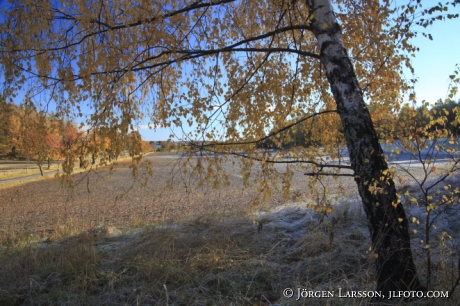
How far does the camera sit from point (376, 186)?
2.94 meters

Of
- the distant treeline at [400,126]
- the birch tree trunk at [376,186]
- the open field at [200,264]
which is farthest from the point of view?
the open field at [200,264]

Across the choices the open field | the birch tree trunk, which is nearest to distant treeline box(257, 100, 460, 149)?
the birch tree trunk

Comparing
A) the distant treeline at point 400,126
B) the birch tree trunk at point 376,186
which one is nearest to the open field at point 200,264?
the birch tree trunk at point 376,186

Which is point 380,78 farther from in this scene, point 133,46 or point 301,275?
point 133,46

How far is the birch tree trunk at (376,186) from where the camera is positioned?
115 inches

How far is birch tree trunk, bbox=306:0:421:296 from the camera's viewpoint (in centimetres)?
293

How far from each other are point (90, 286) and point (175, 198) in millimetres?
8146

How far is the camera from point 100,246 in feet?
17.9

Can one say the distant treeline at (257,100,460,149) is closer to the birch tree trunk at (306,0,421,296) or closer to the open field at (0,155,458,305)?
the birch tree trunk at (306,0,421,296)

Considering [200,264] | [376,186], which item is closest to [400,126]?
[376,186]

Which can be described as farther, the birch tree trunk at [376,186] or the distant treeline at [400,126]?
the birch tree trunk at [376,186]

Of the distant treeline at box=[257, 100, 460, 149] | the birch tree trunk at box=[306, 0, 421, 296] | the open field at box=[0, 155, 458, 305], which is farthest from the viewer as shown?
the open field at box=[0, 155, 458, 305]

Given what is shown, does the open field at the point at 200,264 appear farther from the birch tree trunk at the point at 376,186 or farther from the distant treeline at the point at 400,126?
the distant treeline at the point at 400,126

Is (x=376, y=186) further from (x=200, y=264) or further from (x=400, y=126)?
(x=200, y=264)
